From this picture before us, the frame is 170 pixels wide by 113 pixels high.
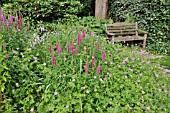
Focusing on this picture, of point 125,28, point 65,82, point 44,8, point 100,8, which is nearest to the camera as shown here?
point 65,82

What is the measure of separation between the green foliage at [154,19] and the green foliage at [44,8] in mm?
→ 1958

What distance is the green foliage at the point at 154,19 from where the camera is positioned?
19.6 ft

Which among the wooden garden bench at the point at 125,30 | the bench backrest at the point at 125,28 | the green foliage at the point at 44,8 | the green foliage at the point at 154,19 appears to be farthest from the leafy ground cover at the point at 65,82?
the green foliage at the point at 154,19

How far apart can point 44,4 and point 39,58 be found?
3.26 meters

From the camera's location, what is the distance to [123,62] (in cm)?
289

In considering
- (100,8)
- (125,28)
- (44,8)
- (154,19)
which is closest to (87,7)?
(100,8)

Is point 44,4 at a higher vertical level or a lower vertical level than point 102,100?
higher

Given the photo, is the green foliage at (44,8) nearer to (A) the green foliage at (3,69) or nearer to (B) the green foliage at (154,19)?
(B) the green foliage at (154,19)

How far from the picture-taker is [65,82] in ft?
7.70

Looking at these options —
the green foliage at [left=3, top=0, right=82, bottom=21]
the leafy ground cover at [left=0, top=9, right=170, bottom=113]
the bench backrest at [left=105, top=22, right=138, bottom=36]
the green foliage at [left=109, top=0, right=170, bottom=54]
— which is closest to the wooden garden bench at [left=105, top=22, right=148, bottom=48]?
the bench backrest at [left=105, top=22, right=138, bottom=36]

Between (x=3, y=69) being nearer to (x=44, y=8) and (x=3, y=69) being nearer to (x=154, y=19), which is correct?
(x=44, y=8)

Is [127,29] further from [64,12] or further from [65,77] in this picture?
[65,77]

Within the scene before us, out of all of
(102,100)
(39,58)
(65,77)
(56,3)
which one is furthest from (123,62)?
(56,3)

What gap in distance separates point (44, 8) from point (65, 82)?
12.4 ft
